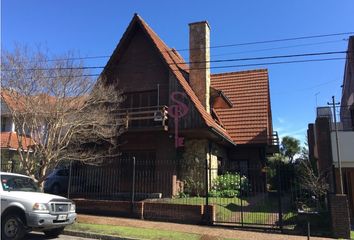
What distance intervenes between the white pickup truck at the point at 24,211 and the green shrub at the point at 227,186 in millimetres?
9565

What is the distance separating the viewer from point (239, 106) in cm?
2536

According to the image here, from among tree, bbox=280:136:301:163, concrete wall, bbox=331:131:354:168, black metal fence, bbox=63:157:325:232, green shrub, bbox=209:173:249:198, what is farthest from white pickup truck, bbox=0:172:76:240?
tree, bbox=280:136:301:163

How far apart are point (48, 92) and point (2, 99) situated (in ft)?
6.78

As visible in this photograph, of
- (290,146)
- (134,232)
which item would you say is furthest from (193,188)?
(290,146)

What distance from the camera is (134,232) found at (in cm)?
1247

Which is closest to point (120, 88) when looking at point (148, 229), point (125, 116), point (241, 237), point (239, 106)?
point (125, 116)

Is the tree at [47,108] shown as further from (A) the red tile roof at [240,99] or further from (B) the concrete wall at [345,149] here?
(B) the concrete wall at [345,149]

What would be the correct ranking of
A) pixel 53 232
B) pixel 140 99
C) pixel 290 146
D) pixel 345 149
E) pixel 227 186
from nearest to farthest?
pixel 53 232
pixel 345 149
pixel 227 186
pixel 140 99
pixel 290 146

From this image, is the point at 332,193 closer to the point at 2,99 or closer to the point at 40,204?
the point at 40,204

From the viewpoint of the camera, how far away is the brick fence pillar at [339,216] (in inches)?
493

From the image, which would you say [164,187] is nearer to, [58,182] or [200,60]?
[200,60]

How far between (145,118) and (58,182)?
8.07 meters

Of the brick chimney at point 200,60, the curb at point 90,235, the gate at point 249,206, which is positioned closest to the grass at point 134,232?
the curb at point 90,235

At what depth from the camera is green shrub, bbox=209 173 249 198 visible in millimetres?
19328
